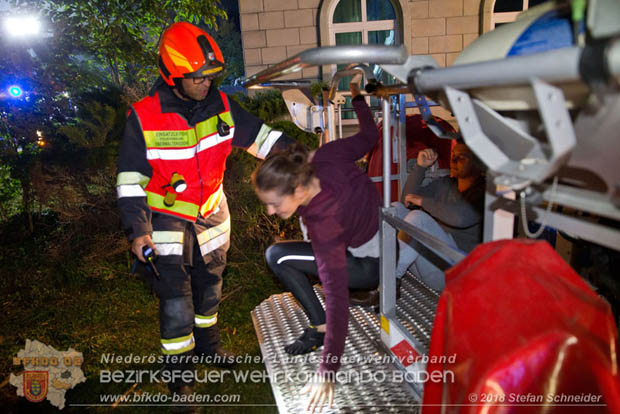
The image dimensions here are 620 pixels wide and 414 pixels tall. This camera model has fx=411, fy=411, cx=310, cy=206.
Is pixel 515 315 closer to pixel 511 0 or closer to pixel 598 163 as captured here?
pixel 598 163

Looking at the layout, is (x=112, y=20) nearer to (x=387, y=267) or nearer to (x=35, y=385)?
(x=35, y=385)

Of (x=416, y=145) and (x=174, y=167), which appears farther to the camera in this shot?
(x=416, y=145)

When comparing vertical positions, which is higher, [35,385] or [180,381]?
[180,381]

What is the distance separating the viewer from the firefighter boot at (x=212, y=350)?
9.07ft

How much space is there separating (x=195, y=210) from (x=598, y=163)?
6.34ft

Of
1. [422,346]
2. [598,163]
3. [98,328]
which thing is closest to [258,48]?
[98,328]

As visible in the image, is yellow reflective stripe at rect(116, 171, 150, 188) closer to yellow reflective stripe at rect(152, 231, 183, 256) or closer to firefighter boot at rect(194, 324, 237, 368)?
yellow reflective stripe at rect(152, 231, 183, 256)

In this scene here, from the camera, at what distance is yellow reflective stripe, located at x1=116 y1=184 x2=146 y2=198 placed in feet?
7.13

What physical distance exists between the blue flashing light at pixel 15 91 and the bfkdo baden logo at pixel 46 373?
4.18m

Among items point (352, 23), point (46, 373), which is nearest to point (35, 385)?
point (46, 373)

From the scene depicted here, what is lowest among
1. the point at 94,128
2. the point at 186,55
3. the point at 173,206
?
the point at 173,206

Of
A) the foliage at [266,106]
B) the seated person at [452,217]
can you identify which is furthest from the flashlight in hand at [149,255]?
the foliage at [266,106]

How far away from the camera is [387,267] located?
229 centimetres

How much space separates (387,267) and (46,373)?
8.38ft
